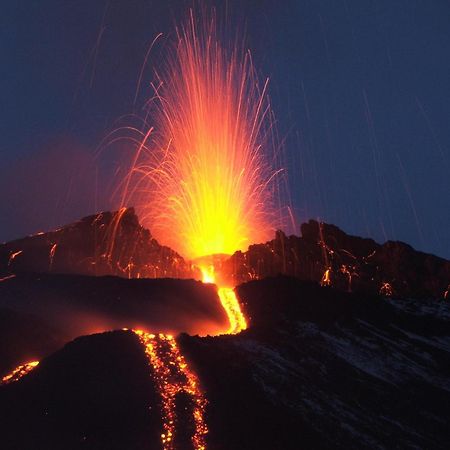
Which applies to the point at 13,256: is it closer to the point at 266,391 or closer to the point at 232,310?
the point at 232,310

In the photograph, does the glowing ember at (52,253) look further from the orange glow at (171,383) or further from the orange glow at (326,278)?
the orange glow at (326,278)

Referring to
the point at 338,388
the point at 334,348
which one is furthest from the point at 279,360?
the point at 334,348

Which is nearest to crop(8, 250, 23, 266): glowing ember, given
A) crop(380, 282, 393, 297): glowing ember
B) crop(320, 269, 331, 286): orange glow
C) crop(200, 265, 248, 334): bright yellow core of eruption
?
crop(200, 265, 248, 334): bright yellow core of eruption

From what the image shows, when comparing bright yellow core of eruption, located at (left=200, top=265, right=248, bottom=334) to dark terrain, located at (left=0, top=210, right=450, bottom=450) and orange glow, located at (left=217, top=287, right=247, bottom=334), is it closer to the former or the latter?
orange glow, located at (left=217, top=287, right=247, bottom=334)

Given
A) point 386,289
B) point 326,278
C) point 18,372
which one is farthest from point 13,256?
point 386,289

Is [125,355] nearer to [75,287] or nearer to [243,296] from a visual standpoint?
[75,287]

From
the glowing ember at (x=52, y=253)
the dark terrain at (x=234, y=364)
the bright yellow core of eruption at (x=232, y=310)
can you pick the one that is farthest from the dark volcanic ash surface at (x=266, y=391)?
the glowing ember at (x=52, y=253)
